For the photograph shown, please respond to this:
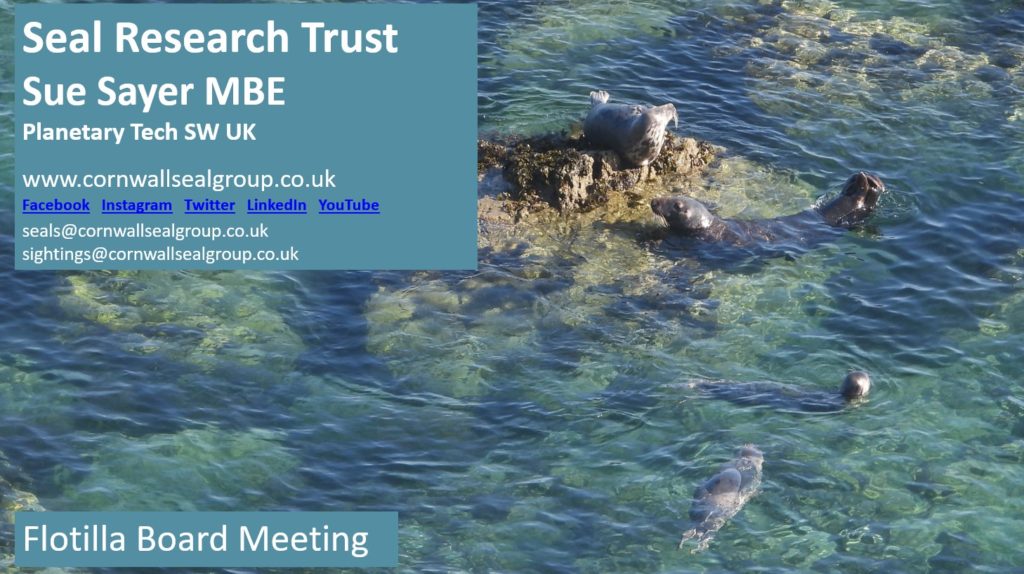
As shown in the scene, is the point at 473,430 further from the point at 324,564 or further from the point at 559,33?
the point at 559,33

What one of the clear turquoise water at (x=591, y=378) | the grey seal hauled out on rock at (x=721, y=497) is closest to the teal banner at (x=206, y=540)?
the clear turquoise water at (x=591, y=378)

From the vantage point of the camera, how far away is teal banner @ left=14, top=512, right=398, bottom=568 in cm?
1683

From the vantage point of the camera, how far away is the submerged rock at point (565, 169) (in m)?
23.8

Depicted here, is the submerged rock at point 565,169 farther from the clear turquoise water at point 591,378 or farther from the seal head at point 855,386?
the seal head at point 855,386

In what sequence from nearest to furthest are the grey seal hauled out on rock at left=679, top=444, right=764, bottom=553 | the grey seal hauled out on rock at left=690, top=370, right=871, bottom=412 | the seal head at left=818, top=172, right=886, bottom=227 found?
the grey seal hauled out on rock at left=679, top=444, right=764, bottom=553 → the grey seal hauled out on rock at left=690, top=370, right=871, bottom=412 → the seal head at left=818, top=172, right=886, bottom=227

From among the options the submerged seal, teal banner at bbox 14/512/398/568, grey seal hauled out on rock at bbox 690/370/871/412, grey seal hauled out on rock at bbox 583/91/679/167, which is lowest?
teal banner at bbox 14/512/398/568

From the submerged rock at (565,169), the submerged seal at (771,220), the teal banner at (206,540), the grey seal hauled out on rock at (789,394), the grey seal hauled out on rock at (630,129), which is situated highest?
the grey seal hauled out on rock at (630,129)

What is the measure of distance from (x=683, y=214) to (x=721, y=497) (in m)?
6.78

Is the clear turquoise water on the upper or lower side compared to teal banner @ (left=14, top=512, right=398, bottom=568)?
upper

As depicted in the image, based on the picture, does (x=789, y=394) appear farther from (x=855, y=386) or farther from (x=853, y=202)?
(x=853, y=202)

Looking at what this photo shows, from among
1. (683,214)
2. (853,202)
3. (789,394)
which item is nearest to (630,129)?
(683,214)

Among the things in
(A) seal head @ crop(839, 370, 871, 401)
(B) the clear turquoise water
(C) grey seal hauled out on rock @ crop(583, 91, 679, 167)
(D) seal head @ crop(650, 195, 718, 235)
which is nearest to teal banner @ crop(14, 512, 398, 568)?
(B) the clear turquoise water

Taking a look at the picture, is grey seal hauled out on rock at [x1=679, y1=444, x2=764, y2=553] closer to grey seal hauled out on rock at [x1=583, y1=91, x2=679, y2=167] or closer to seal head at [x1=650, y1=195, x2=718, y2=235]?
seal head at [x1=650, y1=195, x2=718, y2=235]

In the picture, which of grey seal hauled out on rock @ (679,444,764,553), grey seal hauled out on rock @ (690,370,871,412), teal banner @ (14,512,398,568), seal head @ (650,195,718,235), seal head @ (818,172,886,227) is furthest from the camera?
seal head @ (818,172,886,227)
